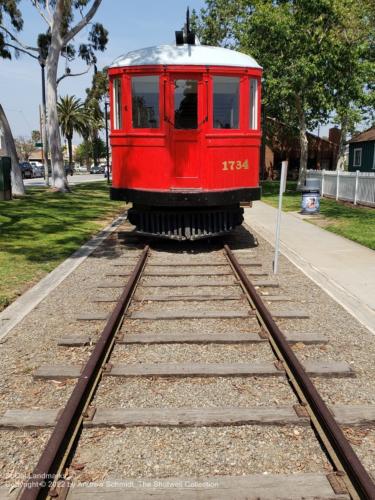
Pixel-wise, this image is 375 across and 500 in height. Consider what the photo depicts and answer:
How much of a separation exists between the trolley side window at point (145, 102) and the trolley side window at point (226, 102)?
109 centimetres

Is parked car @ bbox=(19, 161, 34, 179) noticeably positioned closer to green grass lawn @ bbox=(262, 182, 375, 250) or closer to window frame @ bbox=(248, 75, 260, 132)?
green grass lawn @ bbox=(262, 182, 375, 250)

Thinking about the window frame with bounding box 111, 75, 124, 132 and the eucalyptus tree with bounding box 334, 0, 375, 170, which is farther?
the eucalyptus tree with bounding box 334, 0, 375, 170

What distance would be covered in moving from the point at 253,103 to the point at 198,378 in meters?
6.46

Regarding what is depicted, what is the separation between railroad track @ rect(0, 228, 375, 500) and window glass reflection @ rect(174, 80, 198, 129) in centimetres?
310

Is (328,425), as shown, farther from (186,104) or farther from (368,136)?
(368,136)

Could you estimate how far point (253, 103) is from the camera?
355 inches

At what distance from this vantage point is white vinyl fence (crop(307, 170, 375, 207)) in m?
17.8

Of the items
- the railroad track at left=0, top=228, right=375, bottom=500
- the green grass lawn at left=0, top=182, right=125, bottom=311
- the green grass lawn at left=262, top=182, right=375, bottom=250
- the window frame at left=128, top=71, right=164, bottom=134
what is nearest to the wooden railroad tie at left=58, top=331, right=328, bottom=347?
the railroad track at left=0, top=228, right=375, bottom=500

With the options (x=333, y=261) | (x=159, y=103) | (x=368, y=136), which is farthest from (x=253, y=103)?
(x=368, y=136)

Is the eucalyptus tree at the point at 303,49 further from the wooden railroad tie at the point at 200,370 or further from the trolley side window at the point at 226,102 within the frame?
the wooden railroad tie at the point at 200,370

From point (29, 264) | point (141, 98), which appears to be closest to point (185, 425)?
point (29, 264)

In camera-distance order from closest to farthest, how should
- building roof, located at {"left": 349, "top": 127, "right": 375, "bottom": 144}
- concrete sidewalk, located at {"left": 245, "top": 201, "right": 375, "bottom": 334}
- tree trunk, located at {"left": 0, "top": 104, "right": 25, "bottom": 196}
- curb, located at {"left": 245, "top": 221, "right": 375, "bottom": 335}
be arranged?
1. curb, located at {"left": 245, "top": 221, "right": 375, "bottom": 335}
2. concrete sidewalk, located at {"left": 245, "top": 201, "right": 375, "bottom": 334}
3. tree trunk, located at {"left": 0, "top": 104, "right": 25, "bottom": 196}
4. building roof, located at {"left": 349, "top": 127, "right": 375, "bottom": 144}

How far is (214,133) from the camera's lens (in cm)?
866

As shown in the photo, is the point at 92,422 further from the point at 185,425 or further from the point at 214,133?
the point at 214,133
